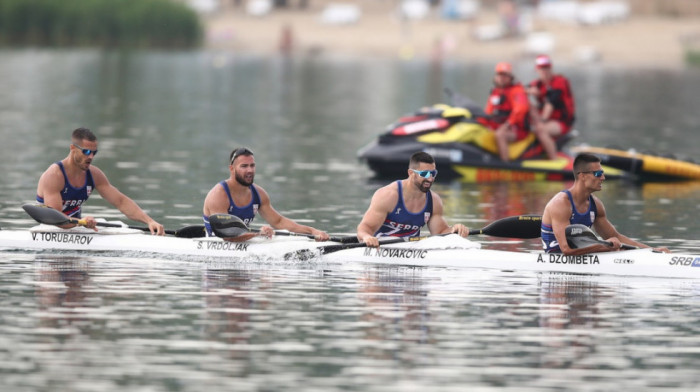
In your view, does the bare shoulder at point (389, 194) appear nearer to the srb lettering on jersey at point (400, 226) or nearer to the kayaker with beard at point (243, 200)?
the srb lettering on jersey at point (400, 226)

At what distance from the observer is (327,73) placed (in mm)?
97312

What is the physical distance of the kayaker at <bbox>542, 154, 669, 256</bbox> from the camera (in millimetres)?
19562

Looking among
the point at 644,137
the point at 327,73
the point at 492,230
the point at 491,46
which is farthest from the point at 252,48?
the point at 492,230

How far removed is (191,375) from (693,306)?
6.62 meters

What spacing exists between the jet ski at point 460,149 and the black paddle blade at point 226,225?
469 inches

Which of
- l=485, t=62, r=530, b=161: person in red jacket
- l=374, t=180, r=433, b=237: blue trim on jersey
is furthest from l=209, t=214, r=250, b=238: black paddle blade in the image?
l=485, t=62, r=530, b=161: person in red jacket

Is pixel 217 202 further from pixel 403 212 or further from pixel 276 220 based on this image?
pixel 403 212

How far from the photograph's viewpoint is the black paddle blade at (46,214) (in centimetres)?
2144

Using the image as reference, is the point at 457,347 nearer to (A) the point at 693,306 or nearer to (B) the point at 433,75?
(A) the point at 693,306

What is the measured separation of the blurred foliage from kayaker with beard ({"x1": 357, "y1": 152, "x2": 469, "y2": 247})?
80473mm

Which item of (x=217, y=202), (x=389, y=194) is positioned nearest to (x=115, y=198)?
(x=217, y=202)

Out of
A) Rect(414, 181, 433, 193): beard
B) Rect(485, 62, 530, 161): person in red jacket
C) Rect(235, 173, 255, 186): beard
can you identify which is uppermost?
Rect(485, 62, 530, 161): person in red jacket

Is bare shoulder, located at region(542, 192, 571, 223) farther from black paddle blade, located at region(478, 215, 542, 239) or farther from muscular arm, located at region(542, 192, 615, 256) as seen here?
black paddle blade, located at region(478, 215, 542, 239)

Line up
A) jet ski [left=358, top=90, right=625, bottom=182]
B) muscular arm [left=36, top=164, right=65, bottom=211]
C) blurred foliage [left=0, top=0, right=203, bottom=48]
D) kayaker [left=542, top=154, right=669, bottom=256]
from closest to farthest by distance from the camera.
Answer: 1. kayaker [left=542, top=154, right=669, bottom=256]
2. muscular arm [left=36, top=164, right=65, bottom=211]
3. jet ski [left=358, top=90, right=625, bottom=182]
4. blurred foliage [left=0, top=0, right=203, bottom=48]
